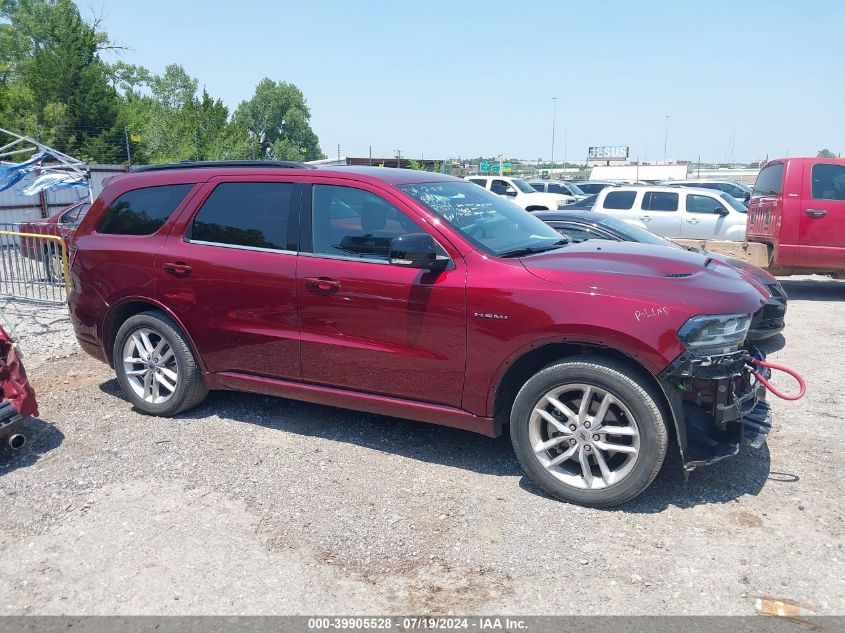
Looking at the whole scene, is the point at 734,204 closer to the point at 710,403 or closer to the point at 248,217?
the point at 710,403

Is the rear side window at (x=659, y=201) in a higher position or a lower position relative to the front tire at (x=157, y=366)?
higher

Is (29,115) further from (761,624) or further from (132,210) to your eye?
(761,624)

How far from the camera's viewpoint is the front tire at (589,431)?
387cm

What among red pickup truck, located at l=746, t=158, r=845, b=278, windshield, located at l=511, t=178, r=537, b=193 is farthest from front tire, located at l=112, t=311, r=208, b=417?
windshield, located at l=511, t=178, r=537, b=193

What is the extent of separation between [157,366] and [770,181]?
976cm

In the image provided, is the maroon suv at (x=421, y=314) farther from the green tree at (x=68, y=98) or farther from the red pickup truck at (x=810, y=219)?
the green tree at (x=68, y=98)

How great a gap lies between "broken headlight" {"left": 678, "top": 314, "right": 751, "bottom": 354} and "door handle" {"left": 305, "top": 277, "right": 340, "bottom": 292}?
2106 mm

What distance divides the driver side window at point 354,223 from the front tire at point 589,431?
4.19 feet

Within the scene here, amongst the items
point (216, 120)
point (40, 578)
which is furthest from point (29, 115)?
point (40, 578)

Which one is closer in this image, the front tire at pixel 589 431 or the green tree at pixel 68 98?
the front tire at pixel 589 431

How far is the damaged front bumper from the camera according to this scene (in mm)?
3789

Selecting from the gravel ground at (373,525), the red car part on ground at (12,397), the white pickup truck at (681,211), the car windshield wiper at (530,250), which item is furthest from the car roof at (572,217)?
the white pickup truck at (681,211)

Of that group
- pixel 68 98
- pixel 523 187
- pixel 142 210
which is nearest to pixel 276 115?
pixel 68 98

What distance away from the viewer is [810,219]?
34.2 ft
